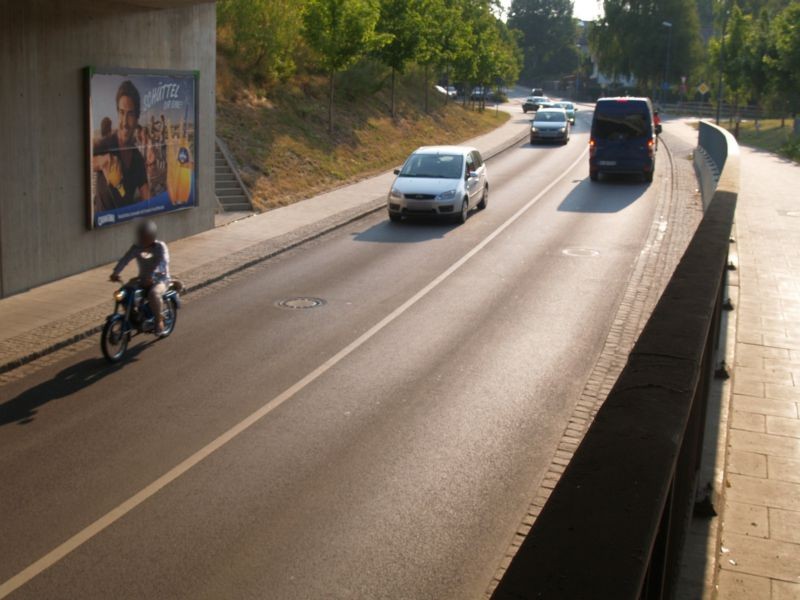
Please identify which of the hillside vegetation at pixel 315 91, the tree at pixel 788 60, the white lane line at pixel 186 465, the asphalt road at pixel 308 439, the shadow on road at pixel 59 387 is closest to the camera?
the white lane line at pixel 186 465

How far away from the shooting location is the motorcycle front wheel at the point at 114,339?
11795 mm

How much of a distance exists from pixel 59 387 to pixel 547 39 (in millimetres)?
164404

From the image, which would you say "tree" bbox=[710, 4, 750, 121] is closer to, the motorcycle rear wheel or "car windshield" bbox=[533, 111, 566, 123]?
"car windshield" bbox=[533, 111, 566, 123]

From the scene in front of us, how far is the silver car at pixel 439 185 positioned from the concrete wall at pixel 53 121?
667cm

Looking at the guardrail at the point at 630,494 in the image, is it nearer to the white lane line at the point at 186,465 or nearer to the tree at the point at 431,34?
the white lane line at the point at 186,465

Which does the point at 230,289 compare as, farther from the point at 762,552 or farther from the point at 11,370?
the point at 762,552

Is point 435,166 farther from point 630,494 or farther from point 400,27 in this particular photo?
point 630,494

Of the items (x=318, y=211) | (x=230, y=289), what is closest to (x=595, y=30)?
(x=318, y=211)

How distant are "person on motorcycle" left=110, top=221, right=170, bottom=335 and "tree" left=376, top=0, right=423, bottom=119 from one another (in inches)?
1170

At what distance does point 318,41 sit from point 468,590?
28710 millimetres

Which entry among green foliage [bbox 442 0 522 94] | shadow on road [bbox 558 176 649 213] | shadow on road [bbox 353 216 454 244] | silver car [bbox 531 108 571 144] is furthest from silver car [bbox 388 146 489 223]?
green foliage [bbox 442 0 522 94]

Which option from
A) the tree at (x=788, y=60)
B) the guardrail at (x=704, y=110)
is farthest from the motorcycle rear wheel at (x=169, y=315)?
the guardrail at (x=704, y=110)

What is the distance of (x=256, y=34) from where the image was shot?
32.6 m

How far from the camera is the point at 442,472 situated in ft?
28.9
